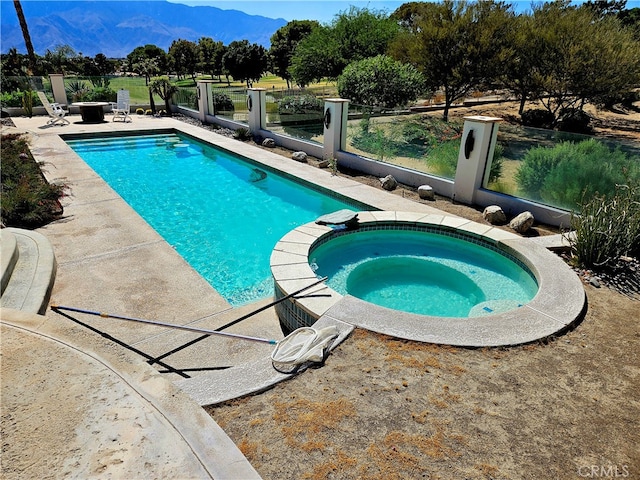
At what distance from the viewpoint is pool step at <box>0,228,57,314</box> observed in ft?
14.9

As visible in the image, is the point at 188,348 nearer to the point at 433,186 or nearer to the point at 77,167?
the point at 433,186

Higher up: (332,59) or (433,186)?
(332,59)

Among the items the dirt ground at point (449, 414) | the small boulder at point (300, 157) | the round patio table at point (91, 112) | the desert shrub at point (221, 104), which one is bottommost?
the dirt ground at point (449, 414)

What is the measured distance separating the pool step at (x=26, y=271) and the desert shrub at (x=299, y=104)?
28.8ft

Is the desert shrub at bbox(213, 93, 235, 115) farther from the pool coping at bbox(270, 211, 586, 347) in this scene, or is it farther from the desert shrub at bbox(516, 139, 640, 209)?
the pool coping at bbox(270, 211, 586, 347)

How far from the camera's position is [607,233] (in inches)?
213

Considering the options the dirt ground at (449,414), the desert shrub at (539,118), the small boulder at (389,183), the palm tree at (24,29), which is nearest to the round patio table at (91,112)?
the small boulder at (389,183)

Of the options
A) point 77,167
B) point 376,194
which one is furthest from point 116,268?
point 77,167

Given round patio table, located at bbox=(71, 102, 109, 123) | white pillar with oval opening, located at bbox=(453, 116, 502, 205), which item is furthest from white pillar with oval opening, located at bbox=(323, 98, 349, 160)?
round patio table, located at bbox=(71, 102, 109, 123)

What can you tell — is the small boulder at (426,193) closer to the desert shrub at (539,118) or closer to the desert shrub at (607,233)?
the desert shrub at (607,233)

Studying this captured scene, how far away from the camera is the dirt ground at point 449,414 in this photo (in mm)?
2623

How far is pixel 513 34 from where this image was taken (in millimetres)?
19453

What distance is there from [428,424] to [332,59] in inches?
1017

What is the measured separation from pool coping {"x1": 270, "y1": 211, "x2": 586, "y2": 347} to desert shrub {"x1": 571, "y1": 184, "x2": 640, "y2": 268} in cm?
37
